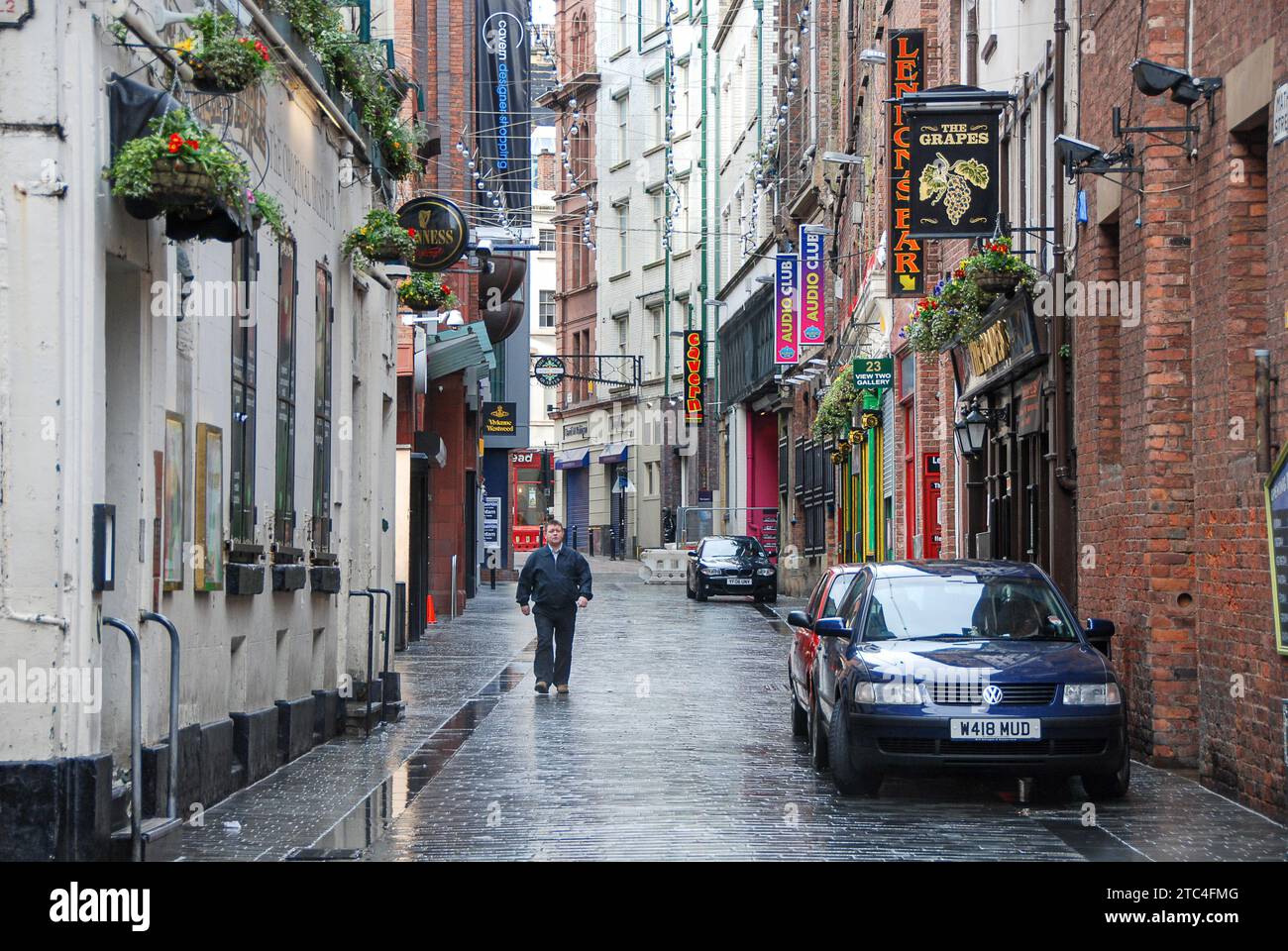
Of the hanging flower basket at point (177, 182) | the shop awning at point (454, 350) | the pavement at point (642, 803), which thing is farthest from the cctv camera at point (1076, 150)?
the shop awning at point (454, 350)

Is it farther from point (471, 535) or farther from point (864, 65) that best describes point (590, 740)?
point (471, 535)

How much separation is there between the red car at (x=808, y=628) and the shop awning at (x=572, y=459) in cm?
6340

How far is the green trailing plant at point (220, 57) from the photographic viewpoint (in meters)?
10.4

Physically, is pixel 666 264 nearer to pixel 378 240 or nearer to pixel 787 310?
pixel 787 310

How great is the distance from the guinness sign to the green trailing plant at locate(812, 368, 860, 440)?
56.1 feet

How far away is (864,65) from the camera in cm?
3622

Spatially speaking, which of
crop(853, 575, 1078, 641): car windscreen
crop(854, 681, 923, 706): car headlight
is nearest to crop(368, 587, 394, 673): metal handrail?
crop(853, 575, 1078, 641): car windscreen

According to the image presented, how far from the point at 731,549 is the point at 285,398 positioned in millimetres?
28020

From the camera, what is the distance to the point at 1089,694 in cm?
1191

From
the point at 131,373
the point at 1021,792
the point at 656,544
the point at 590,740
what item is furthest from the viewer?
the point at 656,544

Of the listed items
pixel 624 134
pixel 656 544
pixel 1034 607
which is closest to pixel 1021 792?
pixel 1034 607

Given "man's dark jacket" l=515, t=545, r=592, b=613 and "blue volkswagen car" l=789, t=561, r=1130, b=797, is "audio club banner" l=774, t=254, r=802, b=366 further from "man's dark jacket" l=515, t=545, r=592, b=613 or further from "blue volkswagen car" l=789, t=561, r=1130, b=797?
"blue volkswagen car" l=789, t=561, r=1130, b=797

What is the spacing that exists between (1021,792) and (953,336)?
9.56 meters

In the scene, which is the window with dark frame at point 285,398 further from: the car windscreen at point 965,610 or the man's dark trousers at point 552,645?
the man's dark trousers at point 552,645
